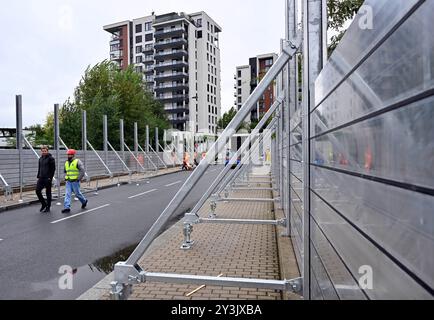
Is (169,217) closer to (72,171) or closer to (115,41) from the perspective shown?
(72,171)

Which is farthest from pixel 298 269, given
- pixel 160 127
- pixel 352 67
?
pixel 160 127

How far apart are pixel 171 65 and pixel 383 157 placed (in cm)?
8649

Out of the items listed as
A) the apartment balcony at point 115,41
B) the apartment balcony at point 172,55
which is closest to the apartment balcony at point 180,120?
the apartment balcony at point 172,55

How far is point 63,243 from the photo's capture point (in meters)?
6.96

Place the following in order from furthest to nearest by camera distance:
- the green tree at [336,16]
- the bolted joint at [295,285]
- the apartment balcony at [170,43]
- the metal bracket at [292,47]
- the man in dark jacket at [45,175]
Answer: the apartment balcony at [170,43] < the man in dark jacket at [45,175] < the green tree at [336,16] < the metal bracket at [292,47] < the bolted joint at [295,285]

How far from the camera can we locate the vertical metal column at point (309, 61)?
9.89 ft

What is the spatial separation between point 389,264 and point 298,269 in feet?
11.0

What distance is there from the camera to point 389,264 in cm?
136

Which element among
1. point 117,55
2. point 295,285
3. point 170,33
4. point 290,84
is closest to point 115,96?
point 290,84

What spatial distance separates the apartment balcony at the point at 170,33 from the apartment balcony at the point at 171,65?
228 inches

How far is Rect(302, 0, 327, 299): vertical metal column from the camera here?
3.01 meters

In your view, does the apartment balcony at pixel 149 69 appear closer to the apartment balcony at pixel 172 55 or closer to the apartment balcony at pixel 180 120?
the apartment balcony at pixel 172 55

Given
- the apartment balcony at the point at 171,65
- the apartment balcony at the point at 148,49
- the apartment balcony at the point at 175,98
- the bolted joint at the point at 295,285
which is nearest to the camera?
the bolted joint at the point at 295,285

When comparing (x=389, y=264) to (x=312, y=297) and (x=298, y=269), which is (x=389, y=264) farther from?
(x=298, y=269)
